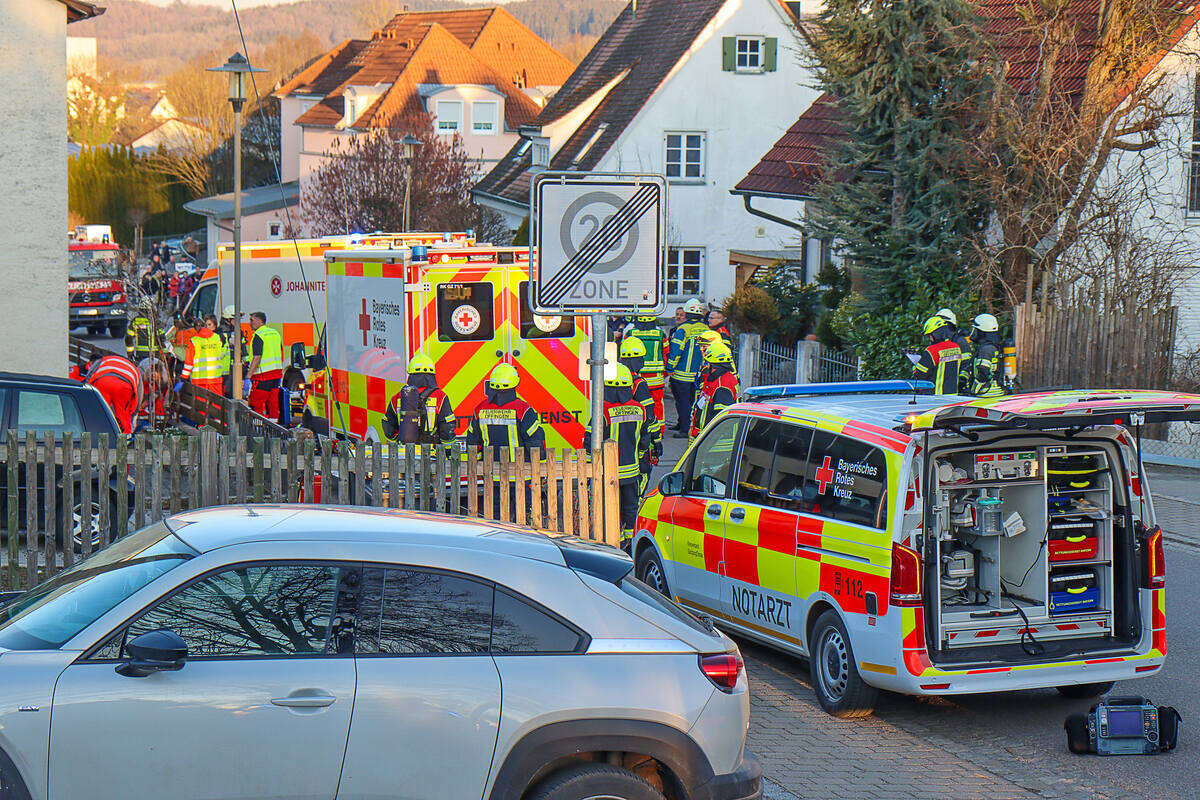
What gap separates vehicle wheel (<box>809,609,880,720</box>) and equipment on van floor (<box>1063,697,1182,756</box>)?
1.16m

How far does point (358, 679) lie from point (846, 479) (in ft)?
12.3

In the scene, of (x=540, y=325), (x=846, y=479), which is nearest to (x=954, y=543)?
(x=846, y=479)

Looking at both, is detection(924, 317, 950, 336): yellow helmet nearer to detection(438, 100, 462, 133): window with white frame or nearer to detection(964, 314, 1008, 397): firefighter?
detection(964, 314, 1008, 397): firefighter

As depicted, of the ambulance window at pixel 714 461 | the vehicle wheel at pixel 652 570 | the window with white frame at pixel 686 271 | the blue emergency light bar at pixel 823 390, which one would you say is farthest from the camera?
the window with white frame at pixel 686 271

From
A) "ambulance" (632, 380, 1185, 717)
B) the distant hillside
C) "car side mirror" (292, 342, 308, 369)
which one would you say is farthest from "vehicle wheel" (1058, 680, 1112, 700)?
the distant hillside

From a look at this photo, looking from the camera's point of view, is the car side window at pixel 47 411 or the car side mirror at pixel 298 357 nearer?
the car side window at pixel 47 411

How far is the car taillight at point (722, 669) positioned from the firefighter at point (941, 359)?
10.4 metres

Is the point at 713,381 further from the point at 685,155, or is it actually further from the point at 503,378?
the point at 685,155

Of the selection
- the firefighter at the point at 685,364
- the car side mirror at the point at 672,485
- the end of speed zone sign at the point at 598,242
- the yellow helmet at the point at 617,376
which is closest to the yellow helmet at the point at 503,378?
the yellow helmet at the point at 617,376

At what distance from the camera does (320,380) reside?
50.7 feet

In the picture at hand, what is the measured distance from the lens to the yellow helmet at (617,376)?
12008 mm

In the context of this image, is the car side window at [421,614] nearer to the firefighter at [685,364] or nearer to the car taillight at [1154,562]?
the car taillight at [1154,562]

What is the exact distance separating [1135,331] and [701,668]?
48.8 ft

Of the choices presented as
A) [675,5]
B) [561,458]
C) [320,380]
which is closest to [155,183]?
[675,5]
